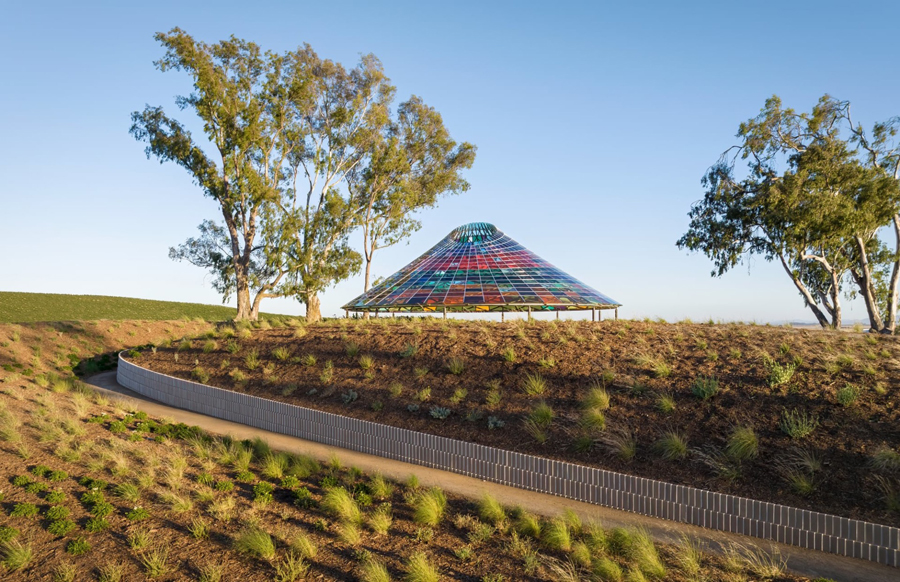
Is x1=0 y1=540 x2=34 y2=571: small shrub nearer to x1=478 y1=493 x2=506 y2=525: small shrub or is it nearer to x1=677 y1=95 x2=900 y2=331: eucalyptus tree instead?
x1=478 y1=493 x2=506 y2=525: small shrub

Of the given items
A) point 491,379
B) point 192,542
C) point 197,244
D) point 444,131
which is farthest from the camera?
point 444,131

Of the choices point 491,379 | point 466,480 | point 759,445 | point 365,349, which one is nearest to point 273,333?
point 365,349

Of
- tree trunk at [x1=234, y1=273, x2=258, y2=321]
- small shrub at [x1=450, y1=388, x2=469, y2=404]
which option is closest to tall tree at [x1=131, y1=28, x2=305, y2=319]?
tree trunk at [x1=234, y1=273, x2=258, y2=321]

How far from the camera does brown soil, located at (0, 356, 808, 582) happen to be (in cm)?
812

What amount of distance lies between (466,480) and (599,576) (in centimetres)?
418

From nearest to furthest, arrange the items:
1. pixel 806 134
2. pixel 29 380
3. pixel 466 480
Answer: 1. pixel 466 480
2. pixel 29 380
3. pixel 806 134

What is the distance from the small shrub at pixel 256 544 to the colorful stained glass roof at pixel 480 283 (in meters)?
20.8

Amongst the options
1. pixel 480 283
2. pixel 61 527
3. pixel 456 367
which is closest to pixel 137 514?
pixel 61 527

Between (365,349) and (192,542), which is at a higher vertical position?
(365,349)

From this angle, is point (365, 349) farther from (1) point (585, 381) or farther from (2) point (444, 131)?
(2) point (444, 131)

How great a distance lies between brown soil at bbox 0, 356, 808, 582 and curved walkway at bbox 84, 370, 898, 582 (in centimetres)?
55

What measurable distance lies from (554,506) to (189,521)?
630 cm

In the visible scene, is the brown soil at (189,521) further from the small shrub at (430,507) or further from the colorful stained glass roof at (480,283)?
the colorful stained glass roof at (480,283)

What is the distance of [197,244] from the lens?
115ft
